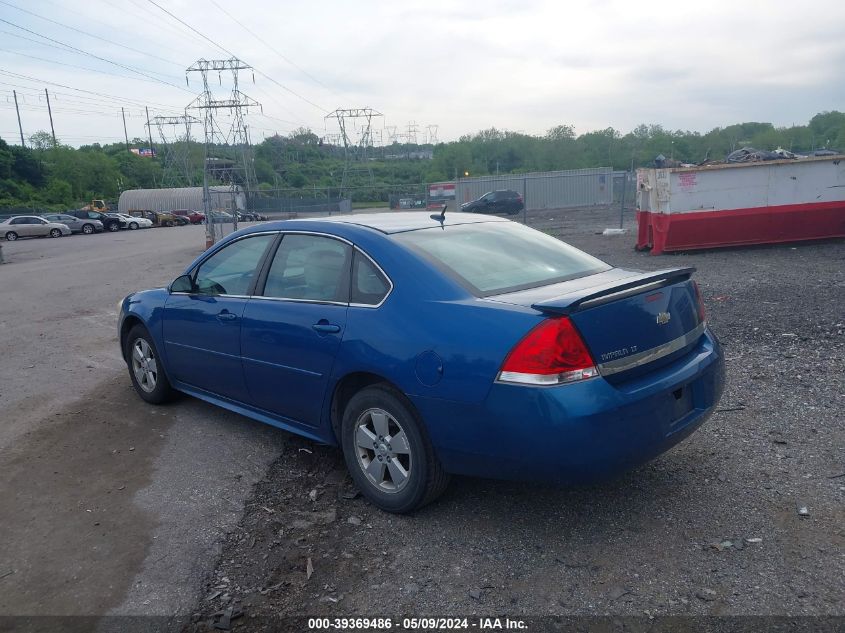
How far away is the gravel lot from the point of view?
2963 mm

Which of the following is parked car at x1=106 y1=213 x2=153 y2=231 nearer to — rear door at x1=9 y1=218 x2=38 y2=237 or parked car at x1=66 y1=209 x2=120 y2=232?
parked car at x1=66 y1=209 x2=120 y2=232

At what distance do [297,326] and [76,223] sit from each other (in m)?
49.7

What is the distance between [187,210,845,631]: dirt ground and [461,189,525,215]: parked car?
27310mm

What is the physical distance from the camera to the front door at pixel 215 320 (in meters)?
4.68

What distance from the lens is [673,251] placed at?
13.6 meters

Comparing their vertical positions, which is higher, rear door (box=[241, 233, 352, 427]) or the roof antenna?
the roof antenna

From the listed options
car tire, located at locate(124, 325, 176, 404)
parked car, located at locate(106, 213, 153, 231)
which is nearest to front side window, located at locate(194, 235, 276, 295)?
car tire, located at locate(124, 325, 176, 404)

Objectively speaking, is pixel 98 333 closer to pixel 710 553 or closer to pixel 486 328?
pixel 486 328

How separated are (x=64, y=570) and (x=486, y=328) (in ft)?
7.89

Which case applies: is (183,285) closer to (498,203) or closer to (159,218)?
(498,203)

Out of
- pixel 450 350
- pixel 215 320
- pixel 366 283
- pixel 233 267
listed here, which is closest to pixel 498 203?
pixel 233 267

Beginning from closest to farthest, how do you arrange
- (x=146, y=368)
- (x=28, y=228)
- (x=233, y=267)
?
(x=233, y=267), (x=146, y=368), (x=28, y=228)

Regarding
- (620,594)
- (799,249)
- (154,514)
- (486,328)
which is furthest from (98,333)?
(799,249)

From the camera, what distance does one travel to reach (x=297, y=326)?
410 cm
